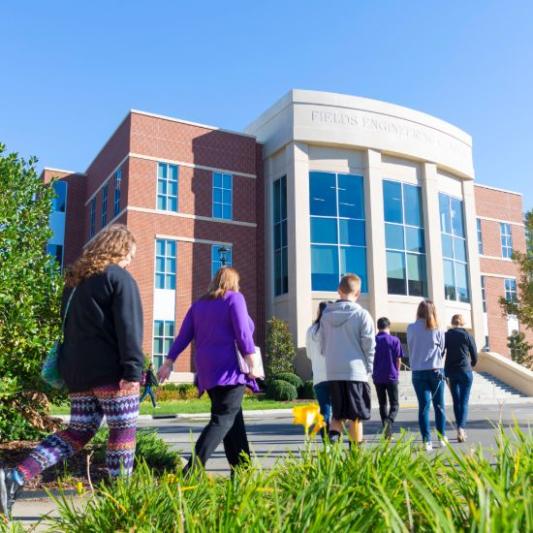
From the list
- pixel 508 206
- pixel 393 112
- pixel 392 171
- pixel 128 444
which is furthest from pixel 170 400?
pixel 508 206

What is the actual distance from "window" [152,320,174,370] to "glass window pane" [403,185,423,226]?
11961 millimetres

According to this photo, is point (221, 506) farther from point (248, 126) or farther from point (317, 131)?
point (248, 126)

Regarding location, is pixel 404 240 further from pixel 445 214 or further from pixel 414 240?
pixel 445 214

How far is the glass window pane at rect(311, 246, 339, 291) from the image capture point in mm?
25297

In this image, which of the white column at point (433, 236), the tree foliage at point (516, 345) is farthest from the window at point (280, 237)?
the tree foliage at point (516, 345)

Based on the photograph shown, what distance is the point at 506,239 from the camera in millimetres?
38031

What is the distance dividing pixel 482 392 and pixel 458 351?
55.0ft

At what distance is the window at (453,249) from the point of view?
92.8 feet

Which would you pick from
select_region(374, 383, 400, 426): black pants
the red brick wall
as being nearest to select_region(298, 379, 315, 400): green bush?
select_region(374, 383, 400, 426): black pants

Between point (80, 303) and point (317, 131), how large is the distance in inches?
905

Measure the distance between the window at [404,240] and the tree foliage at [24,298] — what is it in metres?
21.3

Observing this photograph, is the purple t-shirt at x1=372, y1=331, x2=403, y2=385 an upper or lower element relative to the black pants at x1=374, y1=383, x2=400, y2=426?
upper

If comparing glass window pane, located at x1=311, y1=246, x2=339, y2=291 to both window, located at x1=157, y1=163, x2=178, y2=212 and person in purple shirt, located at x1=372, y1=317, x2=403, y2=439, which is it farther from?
person in purple shirt, located at x1=372, y1=317, x2=403, y2=439

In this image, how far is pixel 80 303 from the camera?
3.91 meters
